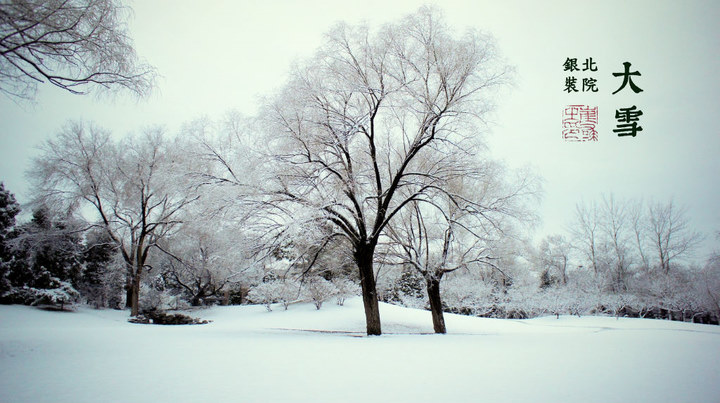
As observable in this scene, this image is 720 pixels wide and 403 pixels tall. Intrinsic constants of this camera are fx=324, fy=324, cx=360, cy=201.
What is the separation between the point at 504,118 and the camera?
398 inches

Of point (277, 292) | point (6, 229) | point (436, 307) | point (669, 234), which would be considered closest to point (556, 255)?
point (669, 234)

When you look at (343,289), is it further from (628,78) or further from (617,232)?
(617,232)

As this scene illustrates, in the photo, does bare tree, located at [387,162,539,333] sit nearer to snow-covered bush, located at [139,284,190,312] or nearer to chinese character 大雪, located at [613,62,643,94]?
chinese character 大雪, located at [613,62,643,94]

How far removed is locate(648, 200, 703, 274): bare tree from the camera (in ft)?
85.5

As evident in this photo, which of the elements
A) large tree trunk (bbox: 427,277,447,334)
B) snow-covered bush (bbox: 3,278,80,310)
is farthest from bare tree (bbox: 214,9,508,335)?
snow-covered bush (bbox: 3,278,80,310)

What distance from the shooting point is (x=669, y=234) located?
2702cm

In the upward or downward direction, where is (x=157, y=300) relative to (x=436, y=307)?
downward

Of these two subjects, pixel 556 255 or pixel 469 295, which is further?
pixel 556 255

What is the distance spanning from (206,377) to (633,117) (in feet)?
44.9

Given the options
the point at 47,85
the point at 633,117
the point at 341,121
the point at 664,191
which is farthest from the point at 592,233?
the point at 47,85

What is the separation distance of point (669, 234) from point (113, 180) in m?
40.9

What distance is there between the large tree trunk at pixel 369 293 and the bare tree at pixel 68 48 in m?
6.76

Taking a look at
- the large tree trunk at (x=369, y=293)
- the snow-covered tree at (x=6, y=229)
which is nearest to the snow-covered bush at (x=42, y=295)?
the snow-covered tree at (x=6, y=229)

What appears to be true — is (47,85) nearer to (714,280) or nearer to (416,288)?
(416,288)
